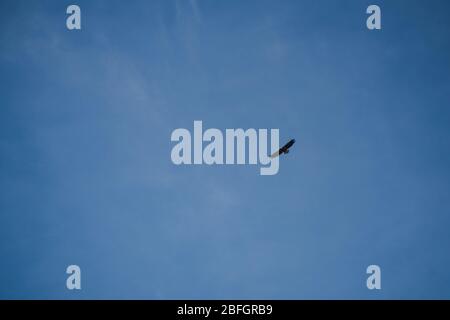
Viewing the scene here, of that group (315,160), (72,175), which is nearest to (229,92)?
(315,160)

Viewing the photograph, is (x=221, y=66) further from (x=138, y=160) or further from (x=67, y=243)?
(x=67, y=243)

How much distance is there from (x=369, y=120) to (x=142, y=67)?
1.52 m

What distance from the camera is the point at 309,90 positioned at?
9.89 feet

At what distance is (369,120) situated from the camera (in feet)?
9.82

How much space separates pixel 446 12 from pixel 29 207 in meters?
2.98

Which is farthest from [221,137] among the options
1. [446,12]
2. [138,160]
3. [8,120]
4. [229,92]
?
[446,12]

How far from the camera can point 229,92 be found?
3.01m

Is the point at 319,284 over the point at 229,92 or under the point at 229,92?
under

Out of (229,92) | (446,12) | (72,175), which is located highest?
(446,12)

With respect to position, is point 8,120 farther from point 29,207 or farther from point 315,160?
point 315,160
